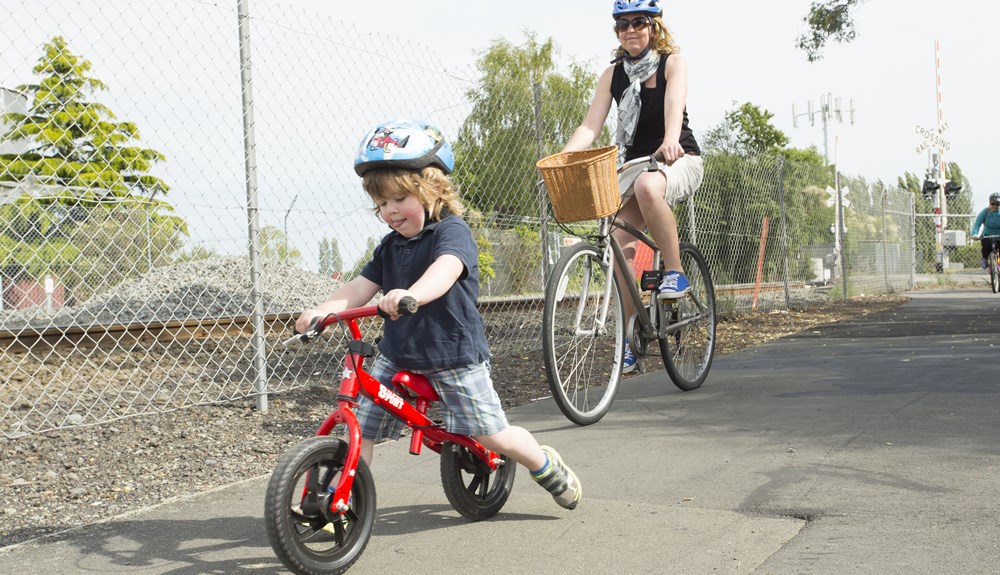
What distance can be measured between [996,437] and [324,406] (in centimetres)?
355

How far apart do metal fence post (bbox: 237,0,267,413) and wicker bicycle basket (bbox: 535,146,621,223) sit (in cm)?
181

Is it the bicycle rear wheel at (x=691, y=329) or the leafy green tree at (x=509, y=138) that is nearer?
the bicycle rear wheel at (x=691, y=329)

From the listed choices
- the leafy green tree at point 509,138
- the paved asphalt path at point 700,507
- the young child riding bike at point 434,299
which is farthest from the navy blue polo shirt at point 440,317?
the leafy green tree at point 509,138

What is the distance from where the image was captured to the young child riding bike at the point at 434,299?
114 inches

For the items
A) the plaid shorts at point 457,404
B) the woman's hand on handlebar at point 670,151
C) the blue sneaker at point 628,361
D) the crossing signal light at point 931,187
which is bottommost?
the blue sneaker at point 628,361

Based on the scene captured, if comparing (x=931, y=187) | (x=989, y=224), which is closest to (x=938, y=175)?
(x=931, y=187)

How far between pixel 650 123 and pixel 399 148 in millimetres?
2678

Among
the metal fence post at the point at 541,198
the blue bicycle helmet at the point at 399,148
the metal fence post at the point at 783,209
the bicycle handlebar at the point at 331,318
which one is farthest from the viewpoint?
the metal fence post at the point at 783,209

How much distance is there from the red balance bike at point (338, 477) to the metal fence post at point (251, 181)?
8.23 feet

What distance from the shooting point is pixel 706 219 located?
1180cm

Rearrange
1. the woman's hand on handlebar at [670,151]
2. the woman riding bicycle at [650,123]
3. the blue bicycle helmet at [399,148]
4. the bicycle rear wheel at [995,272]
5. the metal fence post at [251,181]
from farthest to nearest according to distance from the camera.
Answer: the bicycle rear wheel at [995,272]
the metal fence post at [251,181]
the woman riding bicycle at [650,123]
the woman's hand on handlebar at [670,151]
the blue bicycle helmet at [399,148]

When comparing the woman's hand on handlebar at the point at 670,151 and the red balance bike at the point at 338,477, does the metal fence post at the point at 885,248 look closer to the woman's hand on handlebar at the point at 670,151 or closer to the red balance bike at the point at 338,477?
the woman's hand on handlebar at the point at 670,151

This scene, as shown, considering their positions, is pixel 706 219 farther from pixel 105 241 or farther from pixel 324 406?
pixel 105 241

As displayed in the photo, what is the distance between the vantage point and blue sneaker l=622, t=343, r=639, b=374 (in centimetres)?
504
